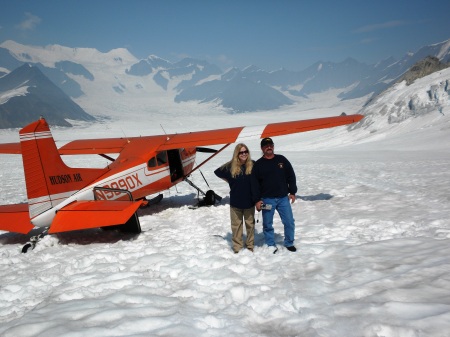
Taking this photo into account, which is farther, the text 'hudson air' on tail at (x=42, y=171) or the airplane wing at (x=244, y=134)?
the airplane wing at (x=244, y=134)

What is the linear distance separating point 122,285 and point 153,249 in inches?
57.9

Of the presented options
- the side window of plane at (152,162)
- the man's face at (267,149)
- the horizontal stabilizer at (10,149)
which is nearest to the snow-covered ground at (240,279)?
the side window of plane at (152,162)

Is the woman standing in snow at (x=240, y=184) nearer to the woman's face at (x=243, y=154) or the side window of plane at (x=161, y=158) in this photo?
the woman's face at (x=243, y=154)

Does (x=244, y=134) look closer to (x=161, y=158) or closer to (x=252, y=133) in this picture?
(x=252, y=133)

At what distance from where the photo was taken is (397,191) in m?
9.35

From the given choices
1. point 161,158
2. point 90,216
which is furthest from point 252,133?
point 90,216

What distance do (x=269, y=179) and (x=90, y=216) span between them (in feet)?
11.3

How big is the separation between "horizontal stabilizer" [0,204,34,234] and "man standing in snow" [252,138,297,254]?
4397mm

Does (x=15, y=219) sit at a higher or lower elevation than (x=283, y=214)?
higher

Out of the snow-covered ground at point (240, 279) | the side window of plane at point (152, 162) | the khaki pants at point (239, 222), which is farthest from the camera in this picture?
the side window of plane at point (152, 162)

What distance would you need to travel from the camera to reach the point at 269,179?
16.7 feet

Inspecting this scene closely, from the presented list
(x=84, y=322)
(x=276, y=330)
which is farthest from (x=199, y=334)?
(x=84, y=322)

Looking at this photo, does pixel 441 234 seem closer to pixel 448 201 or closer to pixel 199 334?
pixel 448 201

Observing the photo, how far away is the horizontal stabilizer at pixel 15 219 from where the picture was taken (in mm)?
5941
